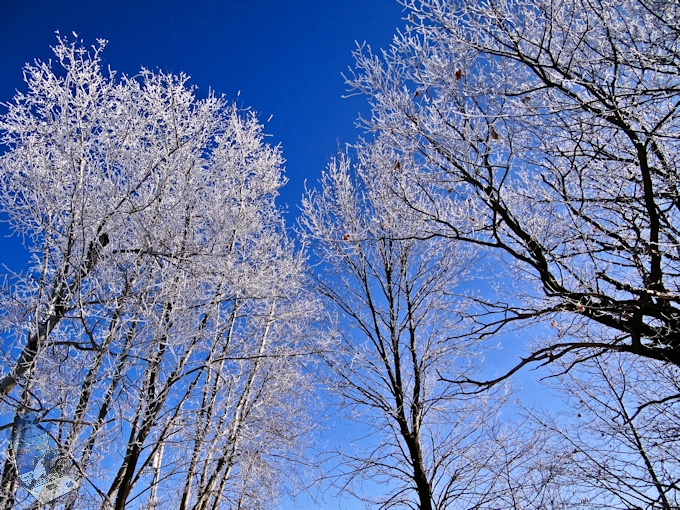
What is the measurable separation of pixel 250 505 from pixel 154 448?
10.1 ft

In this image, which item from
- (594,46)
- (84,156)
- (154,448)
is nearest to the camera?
(594,46)

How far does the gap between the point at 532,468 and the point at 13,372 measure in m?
5.48

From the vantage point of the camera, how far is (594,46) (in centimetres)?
316

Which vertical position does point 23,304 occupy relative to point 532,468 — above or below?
above

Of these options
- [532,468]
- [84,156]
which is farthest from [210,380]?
[532,468]

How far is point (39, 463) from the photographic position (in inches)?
158

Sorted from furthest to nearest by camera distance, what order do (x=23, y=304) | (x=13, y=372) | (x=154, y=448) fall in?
(x=154, y=448), (x=23, y=304), (x=13, y=372)

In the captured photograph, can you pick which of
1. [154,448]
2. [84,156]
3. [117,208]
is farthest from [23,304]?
[154,448]

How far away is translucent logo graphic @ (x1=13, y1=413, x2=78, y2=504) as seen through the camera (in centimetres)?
383

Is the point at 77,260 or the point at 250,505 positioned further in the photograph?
the point at 250,505

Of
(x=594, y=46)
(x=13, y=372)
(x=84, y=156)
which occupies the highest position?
(x=84, y=156)

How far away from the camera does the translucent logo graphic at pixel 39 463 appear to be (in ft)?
12.6

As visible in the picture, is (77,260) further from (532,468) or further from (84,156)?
(532,468)

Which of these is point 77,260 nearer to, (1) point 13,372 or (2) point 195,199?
(1) point 13,372
